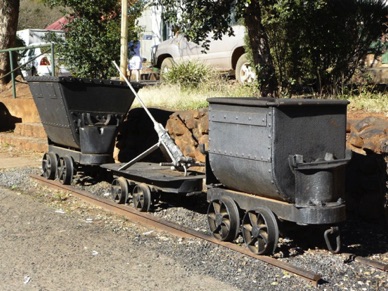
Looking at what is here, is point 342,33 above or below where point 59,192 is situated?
above

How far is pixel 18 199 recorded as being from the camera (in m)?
9.55

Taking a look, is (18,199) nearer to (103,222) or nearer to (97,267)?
(103,222)

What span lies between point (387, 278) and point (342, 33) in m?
6.03

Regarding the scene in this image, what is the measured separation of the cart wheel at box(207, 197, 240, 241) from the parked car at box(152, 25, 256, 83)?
8360 mm

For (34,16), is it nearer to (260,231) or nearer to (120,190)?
(120,190)

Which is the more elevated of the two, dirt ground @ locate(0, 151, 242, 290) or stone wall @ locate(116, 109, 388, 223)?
stone wall @ locate(116, 109, 388, 223)

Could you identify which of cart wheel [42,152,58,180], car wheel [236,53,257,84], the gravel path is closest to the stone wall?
the gravel path

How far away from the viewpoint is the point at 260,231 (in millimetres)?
6414

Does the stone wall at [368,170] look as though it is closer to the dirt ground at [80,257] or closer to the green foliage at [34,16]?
the dirt ground at [80,257]

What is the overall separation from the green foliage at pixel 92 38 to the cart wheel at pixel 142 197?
5.81m

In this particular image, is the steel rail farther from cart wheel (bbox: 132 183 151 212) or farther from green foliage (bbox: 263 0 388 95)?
green foliage (bbox: 263 0 388 95)

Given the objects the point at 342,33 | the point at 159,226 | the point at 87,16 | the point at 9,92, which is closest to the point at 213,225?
the point at 159,226

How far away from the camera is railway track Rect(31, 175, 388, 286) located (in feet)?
19.6

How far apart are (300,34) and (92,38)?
4.45 meters
